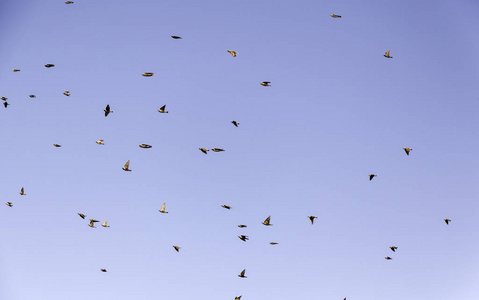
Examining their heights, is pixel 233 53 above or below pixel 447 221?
above

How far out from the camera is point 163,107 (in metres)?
42.0

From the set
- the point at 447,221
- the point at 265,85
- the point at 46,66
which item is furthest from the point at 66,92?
the point at 447,221

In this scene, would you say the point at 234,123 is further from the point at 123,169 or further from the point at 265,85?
the point at 123,169

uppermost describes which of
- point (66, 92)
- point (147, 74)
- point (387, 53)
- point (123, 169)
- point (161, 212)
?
point (387, 53)

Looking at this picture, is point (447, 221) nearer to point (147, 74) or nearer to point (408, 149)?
point (408, 149)

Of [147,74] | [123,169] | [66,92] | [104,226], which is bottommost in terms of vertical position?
[104,226]

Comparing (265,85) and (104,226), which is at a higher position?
(265,85)

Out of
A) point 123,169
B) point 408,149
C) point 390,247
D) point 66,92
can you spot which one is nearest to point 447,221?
point 390,247

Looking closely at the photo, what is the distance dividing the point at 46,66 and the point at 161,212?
1623 cm

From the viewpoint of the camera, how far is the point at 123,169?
43062 millimetres

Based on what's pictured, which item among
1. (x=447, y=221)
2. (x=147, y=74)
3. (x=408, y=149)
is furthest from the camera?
(x=447, y=221)

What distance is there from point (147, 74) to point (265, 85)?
962 cm

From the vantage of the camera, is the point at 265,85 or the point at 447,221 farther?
the point at 447,221

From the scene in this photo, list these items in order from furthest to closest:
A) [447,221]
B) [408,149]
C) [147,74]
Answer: [447,221] < [408,149] < [147,74]
